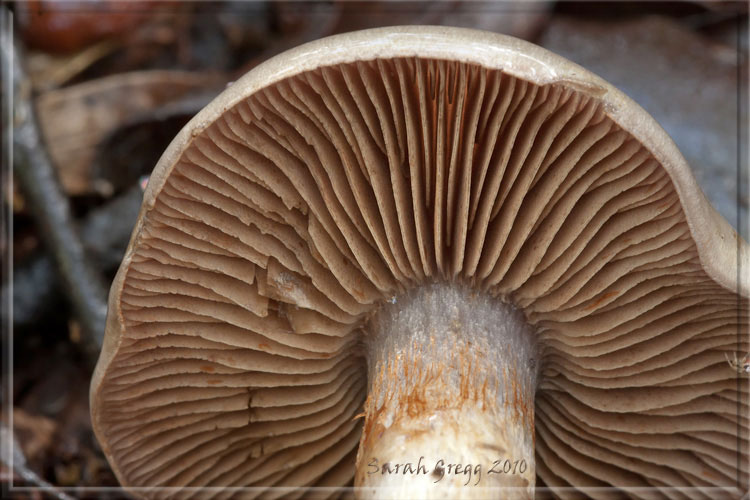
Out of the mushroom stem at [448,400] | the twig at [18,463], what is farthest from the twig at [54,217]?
the mushroom stem at [448,400]

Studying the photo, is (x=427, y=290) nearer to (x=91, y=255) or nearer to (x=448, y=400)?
(x=448, y=400)

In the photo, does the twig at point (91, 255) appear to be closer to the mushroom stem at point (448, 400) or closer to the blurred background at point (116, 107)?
the blurred background at point (116, 107)

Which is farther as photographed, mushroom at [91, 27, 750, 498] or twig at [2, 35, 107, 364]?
twig at [2, 35, 107, 364]

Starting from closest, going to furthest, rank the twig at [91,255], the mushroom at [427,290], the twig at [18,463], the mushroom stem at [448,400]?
the mushroom at [427,290]
the mushroom stem at [448,400]
the twig at [18,463]
the twig at [91,255]

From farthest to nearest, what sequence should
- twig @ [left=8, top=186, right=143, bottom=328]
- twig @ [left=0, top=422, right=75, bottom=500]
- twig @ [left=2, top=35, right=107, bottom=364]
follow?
twig @ [left=8, top=186, right=143, bottom=328] < twig @ [left=2, top=35, right=107, bottom=364] < twig @ [left=0, top=422, right=75, bottom=500]

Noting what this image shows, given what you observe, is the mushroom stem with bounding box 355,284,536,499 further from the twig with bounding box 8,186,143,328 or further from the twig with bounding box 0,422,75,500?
the twig with bounding box 8,186,143,328

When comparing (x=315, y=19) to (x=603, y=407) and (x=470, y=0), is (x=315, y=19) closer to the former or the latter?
(x=470, y=0)

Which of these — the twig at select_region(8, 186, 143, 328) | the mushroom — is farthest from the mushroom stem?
the twig at select_region(8, 186, 143, 328)
